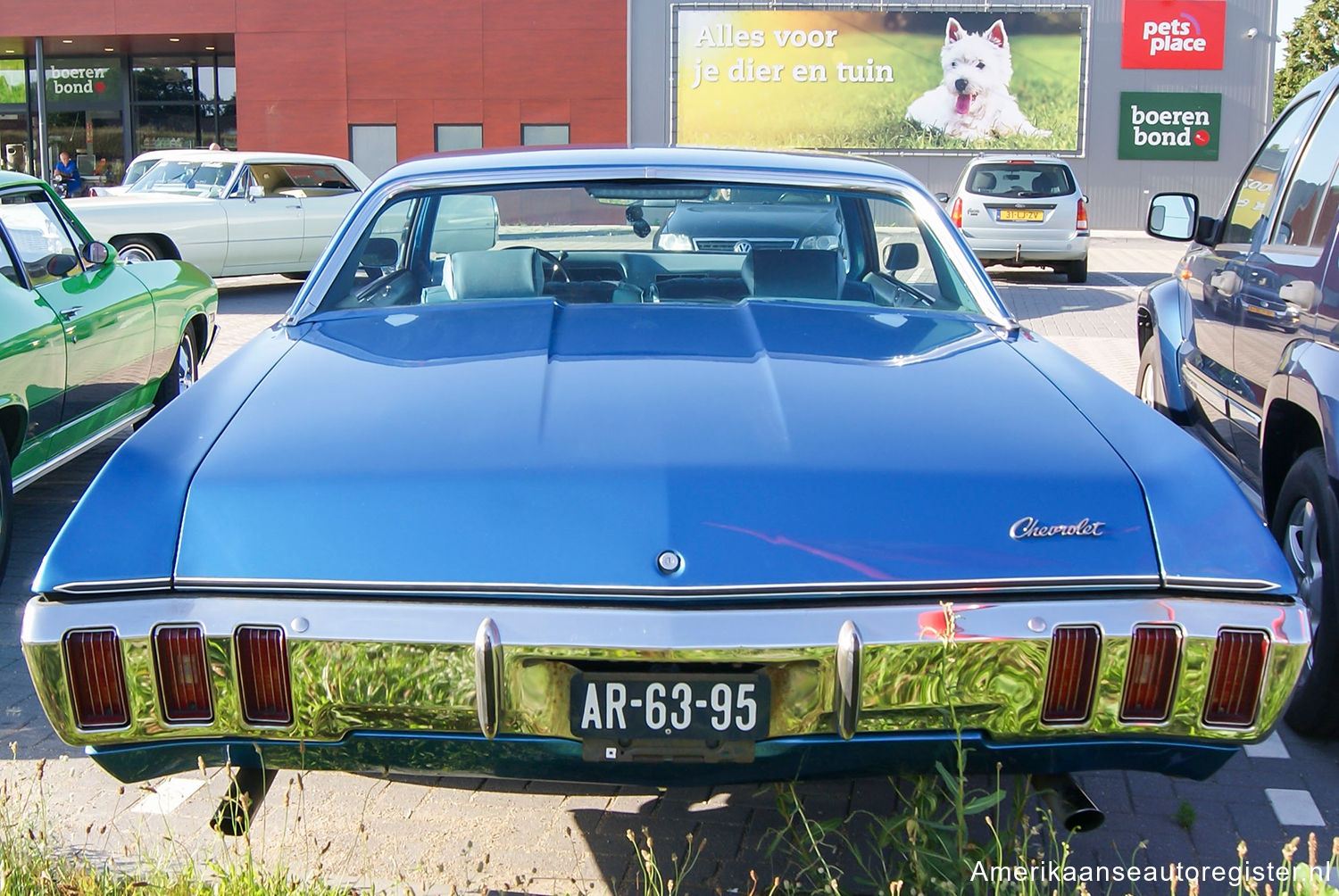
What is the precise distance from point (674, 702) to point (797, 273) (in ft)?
5.77

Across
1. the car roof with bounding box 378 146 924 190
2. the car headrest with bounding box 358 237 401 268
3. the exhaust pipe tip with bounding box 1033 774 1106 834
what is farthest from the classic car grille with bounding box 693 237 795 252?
the exhaust pipe tip with bounding box 1033 774 1106 834

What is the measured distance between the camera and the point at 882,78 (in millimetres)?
28266

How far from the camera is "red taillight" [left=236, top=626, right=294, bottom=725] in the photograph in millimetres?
2229

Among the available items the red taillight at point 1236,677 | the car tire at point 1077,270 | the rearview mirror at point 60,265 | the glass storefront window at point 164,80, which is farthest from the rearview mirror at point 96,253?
the glass storefront window at point 164,80

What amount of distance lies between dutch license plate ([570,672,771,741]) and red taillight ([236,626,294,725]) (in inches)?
19.3

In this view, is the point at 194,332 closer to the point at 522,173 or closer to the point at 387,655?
the point at 522,173

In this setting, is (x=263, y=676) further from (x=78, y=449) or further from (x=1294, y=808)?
(x=78, y=449)

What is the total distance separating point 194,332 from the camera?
756 centimetres

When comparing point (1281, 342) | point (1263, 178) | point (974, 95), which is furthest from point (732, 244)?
point (974, 95)

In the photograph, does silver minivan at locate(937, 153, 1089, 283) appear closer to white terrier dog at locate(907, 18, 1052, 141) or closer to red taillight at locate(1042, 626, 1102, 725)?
white terrier dog at locate(907, 18, 1052, 141)

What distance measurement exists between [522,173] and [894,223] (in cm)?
111

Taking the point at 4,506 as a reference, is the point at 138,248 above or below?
above

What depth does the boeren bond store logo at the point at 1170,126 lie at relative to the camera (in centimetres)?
2773

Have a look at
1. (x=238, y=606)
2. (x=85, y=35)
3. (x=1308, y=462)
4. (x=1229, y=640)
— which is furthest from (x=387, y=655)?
(x=85, y=35)
